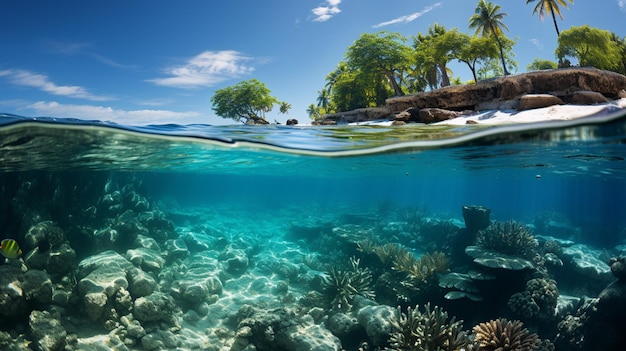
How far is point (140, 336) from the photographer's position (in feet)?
30.7

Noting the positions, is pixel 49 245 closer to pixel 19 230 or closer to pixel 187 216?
pixel 19 230

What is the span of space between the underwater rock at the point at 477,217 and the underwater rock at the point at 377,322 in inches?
354

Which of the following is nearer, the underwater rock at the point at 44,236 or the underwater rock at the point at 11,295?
the underwater rock at the point at 11,295

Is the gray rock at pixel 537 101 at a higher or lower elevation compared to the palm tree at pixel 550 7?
lower

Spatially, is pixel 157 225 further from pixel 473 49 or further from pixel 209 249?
pixel 473 49

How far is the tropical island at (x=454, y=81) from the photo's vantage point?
67.6ft

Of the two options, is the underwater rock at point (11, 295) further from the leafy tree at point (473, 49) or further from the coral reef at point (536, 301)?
the leafy tree at point (473, 49)

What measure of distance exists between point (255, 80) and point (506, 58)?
38671 mm

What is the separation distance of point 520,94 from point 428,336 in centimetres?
2018

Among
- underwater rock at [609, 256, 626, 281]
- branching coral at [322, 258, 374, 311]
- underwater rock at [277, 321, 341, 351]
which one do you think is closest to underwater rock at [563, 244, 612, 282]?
underwater rock at [609, 256, 626, 281]

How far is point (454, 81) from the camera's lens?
63.2 metres

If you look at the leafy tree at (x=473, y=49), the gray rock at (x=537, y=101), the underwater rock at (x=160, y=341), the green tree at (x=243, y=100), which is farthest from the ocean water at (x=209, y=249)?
the green tree at (x=243, y=100)

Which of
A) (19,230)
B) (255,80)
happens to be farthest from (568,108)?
(255,80)

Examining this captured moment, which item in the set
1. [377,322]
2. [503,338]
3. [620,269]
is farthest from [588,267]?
[377,322]
